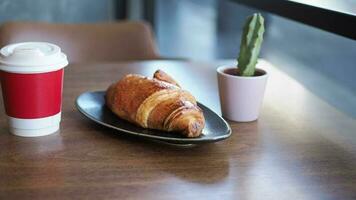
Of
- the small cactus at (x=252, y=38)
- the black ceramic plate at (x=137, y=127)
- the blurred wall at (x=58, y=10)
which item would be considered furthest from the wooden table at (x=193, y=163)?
the blurred wall at (x=58, y=10)

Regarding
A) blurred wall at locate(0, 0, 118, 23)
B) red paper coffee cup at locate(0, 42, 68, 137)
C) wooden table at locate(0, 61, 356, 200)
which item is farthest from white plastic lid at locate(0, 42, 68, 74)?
blurred wall at locate(0, 0, 118, 23)

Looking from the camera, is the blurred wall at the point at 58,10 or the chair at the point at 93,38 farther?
the blurred wall at the point at 58,10

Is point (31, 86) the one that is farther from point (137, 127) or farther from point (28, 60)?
point (137, 127)

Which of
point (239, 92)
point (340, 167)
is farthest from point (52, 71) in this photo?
point (340, 167)

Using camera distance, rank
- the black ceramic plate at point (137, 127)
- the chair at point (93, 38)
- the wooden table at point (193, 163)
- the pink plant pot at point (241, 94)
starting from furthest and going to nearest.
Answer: the chair at point (93, 38) < the pink plant pot at point (241, 94) < the black ceramic plate at point (137, 127) < the wooden table at point (193, 163)

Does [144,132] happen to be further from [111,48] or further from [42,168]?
[111,48]

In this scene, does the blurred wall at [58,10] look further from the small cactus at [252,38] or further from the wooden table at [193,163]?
the small cactus at [252,38]
